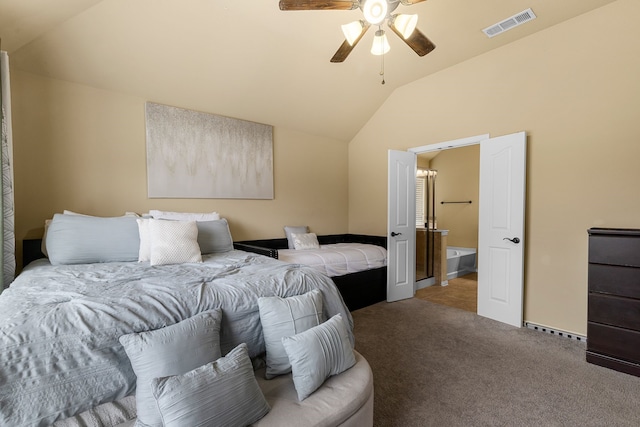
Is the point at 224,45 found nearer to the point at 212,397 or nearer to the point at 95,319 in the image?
the point at 95,319

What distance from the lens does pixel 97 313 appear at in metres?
1.28

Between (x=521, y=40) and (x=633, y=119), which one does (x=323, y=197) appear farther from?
→ (x=633, y=119)

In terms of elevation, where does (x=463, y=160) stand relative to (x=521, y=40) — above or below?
below

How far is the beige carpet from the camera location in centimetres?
170

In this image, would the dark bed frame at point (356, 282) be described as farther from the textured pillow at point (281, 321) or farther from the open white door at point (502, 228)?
the textured pillow at point (281, 321)

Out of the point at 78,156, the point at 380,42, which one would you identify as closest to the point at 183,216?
the point at 78,156

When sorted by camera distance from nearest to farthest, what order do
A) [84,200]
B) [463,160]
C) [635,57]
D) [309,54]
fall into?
[635,57]
[84,200]
[309,54]
[463,160]

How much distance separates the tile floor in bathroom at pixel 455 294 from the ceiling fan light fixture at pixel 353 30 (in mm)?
3230

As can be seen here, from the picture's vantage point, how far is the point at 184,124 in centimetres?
344

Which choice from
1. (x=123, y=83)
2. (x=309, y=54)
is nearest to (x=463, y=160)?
(x=309, y=54)

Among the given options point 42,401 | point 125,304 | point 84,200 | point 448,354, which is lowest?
point 448,354

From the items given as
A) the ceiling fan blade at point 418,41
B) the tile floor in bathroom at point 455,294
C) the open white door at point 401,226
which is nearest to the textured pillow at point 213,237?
the open white door at point 401,226

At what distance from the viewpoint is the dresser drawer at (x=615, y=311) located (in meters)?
2.13

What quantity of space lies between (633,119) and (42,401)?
13.7 feet
